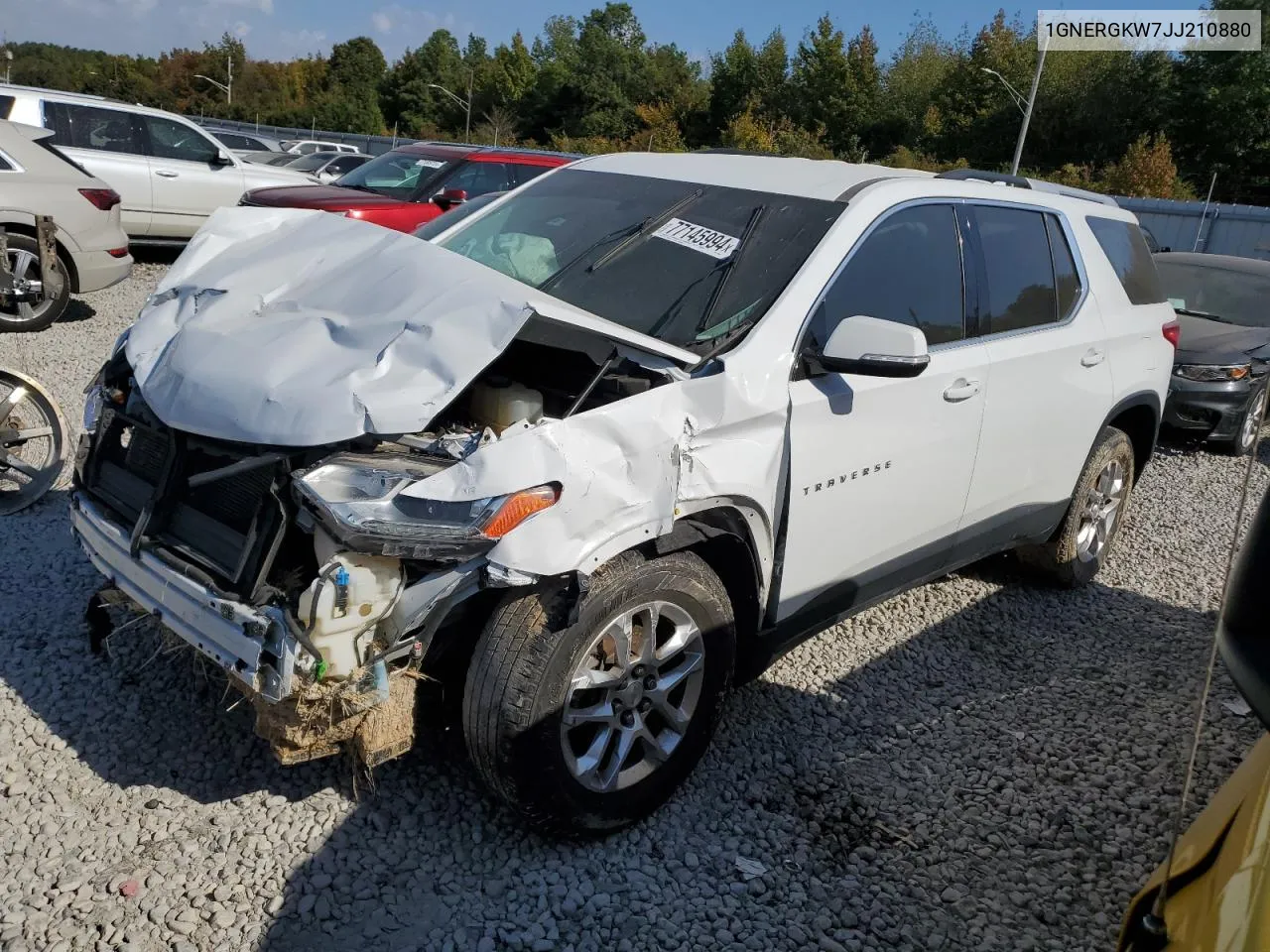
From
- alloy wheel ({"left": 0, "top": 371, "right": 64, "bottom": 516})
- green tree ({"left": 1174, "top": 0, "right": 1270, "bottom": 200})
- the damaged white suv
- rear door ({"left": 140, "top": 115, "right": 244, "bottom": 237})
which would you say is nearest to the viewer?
the damaged white suv

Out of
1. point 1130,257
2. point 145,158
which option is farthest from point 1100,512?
point 145,158

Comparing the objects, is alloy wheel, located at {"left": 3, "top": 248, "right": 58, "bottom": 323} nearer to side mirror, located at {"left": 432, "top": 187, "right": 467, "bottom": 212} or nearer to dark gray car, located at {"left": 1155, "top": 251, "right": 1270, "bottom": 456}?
side mirror, located at {"left": 432, "top": 187, "right": 467, "bottom": 212}

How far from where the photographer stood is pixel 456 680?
115 inches

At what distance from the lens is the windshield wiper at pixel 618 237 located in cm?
363

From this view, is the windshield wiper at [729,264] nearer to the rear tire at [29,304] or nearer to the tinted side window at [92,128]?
the rear tire at [29,304]

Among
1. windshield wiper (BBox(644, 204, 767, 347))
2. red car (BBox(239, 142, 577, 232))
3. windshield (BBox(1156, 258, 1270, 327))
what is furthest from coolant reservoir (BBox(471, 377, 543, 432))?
windshield (BBox(1156, 258, 1270, 327))

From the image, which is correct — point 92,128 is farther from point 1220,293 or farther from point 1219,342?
point 1220,293

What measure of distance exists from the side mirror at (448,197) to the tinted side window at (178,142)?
349 centimetres

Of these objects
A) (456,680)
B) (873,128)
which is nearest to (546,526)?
(456,680)

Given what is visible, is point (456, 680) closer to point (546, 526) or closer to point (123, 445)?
point (546, 526)

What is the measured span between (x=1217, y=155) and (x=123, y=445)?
50.1m

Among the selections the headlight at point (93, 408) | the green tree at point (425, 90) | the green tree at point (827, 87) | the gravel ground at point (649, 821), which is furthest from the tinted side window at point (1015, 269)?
the green tree at point (425, 90)

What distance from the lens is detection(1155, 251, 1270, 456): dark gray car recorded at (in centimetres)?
838

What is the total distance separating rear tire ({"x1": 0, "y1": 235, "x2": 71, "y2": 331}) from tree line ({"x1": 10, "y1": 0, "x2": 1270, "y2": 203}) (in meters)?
17.3
